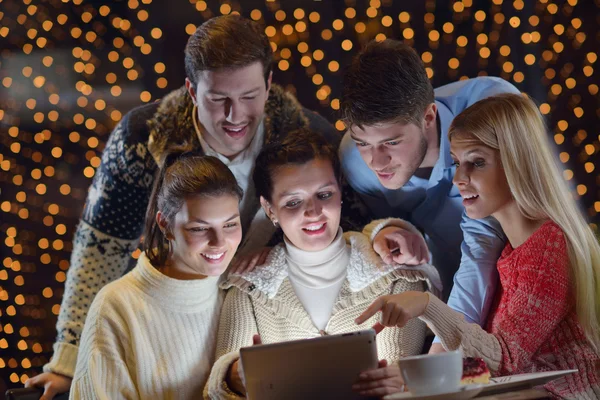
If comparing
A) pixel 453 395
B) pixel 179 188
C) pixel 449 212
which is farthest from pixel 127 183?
pixel 453 395

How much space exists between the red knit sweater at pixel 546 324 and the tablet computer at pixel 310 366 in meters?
0.34

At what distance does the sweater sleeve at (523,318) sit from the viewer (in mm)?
1437

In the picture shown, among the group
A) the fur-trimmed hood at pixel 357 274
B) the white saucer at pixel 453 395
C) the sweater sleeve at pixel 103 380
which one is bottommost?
the sweater sleeve at pixel 103 380

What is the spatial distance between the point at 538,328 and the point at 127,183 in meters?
1.10

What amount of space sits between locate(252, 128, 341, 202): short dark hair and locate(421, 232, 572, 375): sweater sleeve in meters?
0.47

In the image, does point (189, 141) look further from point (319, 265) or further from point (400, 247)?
point (400, 247)

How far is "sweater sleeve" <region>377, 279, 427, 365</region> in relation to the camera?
1.65 metres

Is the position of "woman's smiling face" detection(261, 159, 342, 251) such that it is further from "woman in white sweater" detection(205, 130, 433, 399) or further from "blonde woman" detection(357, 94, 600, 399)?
"blonde woman" detection(357, 94, 600, 399)

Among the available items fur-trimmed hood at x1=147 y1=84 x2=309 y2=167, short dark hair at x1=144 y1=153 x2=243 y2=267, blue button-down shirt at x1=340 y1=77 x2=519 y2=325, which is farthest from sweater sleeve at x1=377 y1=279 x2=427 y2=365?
fur-trimmed hood at x1=147 y1=84 x2=309 y2=167

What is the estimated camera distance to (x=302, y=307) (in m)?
1.74

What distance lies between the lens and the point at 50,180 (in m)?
2.40

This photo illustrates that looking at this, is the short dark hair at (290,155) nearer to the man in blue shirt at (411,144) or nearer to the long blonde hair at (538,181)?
the man in blue shirt at (411,144)

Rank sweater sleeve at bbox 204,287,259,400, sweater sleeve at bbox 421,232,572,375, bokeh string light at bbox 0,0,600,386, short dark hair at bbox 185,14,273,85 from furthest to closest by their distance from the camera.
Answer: bokeh string light at bbox 0,0,600,386
short dark hair at bbox 185,14,273,85
sweater sleeve at bbox 204,287,259,400
sweater sleeve at bbox 421,232,572,375

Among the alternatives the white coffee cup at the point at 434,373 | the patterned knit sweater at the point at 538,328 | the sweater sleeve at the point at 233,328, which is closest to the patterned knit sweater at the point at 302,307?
the sweater sleeve at the point at 233,328
